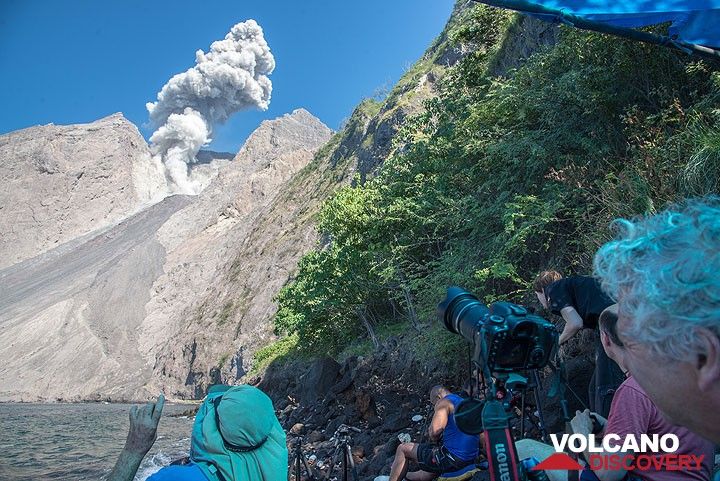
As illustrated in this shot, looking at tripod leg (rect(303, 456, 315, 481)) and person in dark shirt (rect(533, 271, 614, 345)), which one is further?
tripod leg (rect(303, 456, 315, 481))

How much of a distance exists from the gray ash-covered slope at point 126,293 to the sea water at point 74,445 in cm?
1654

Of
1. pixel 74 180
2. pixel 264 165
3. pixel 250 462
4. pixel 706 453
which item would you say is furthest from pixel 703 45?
pixel 74 180

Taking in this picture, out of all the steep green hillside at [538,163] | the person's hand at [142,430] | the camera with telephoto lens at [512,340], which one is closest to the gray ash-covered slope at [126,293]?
the steep green hillside at [538,163]

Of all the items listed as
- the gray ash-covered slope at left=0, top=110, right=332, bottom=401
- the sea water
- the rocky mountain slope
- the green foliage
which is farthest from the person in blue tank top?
the gray ash-covered slope at left=0, top=110, right=332, bottom=401

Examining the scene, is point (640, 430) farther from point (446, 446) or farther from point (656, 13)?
point (656, 13)

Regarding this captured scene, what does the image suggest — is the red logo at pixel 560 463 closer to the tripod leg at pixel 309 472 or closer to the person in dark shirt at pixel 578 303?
the person in dark shirt at pixel 578 303

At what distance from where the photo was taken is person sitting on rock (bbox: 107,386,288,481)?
81.4 inches

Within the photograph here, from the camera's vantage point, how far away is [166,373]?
159 ft

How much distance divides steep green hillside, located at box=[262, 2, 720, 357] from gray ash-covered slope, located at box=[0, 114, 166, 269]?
91.1 m

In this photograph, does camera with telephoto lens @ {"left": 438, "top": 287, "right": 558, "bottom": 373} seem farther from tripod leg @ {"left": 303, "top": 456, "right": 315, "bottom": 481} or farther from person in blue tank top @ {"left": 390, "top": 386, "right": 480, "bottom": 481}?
tripod leg @ {"left": 303, "top": 456, "right": 315, "bottom": 481}

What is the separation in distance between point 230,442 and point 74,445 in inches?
821

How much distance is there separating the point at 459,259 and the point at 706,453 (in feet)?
24.1

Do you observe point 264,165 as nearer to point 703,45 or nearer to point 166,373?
point 166,373

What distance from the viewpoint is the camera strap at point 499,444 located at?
153 cm
